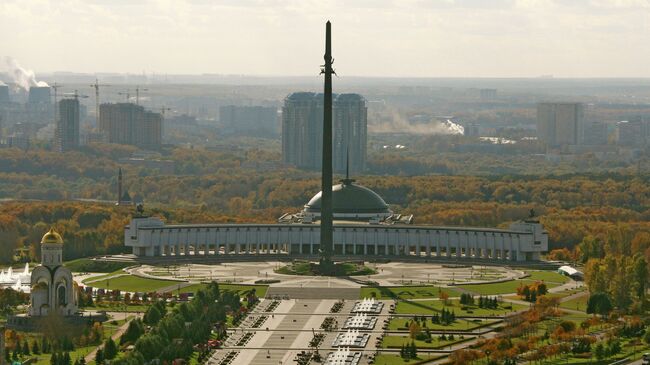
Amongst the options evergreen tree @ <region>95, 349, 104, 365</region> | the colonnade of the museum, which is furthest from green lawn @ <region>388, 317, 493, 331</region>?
the colonnade of the museum

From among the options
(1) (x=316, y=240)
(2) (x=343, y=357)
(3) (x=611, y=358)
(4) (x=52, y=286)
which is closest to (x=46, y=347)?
(4) (x=52, y=286)

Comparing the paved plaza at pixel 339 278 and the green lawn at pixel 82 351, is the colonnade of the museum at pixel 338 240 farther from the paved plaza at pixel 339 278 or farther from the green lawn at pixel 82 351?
the green lawn at pixel 82 351

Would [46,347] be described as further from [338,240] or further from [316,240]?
[338,240]

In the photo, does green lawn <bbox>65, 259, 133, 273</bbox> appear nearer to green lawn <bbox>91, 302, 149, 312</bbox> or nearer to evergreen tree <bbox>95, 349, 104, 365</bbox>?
green lawn <bbox>91, 302, 149, 312</bbox>

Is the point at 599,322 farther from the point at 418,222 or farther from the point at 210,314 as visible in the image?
the point at 418,222

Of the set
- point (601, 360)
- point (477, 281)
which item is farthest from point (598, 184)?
point (601, 360)
